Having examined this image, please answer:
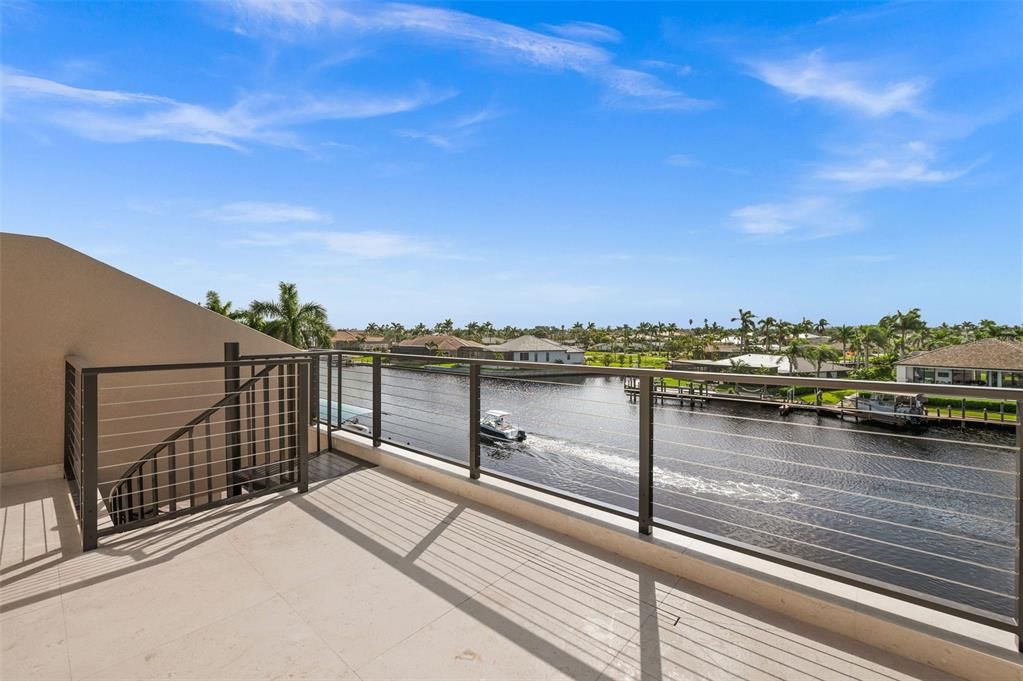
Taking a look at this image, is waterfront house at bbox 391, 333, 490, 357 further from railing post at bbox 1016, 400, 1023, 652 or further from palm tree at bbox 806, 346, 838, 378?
railing post at bbox 1016, 400, 1023, 652

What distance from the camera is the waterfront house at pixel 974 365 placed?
3130 cm

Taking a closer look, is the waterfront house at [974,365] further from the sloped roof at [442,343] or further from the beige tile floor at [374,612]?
the beige tile floor at [374,612]

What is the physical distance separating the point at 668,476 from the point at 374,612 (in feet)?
60.8

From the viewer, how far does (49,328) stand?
3.87 m

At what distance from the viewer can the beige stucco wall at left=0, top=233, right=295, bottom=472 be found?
366 cm

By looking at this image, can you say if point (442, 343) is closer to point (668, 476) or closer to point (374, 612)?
point (668, 476)

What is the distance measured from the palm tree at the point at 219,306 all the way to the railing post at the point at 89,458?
26070mm

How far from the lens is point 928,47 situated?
71.0 ft

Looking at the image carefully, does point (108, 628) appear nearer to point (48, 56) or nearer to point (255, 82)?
point (48, 56)

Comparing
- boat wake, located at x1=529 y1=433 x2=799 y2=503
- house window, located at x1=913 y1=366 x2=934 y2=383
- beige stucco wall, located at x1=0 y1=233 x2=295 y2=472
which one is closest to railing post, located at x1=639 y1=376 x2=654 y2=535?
beige stucco wall, located at x1=0 y1=233 x2=295 y2=472

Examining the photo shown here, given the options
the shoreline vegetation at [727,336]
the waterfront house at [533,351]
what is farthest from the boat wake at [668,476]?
the waterfront house at [533,351]

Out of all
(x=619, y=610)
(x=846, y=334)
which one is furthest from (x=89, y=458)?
(x=846, y=334)

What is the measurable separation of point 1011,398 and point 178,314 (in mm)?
6247

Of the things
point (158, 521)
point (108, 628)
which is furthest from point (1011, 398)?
point (158, 521)
